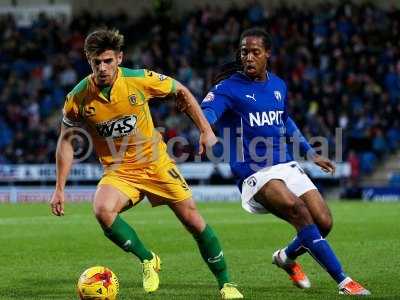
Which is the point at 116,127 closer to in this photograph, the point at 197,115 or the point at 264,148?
the point at 197,115

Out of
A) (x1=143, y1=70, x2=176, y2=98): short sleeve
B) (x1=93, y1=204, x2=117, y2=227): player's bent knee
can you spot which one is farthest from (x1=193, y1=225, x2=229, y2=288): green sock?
(x1=143, y1=70, x2=176, y2=98): short sleeve

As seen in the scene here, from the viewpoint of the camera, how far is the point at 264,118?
9.30m

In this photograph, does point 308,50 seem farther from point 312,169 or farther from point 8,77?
point 8,77

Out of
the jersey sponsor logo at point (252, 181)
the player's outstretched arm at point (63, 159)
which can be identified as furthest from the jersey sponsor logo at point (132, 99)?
the jersey sponsor logo at point (252, 181)

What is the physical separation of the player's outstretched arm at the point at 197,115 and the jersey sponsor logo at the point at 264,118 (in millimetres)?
887

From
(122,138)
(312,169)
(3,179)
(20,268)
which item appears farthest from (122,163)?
(3,179)

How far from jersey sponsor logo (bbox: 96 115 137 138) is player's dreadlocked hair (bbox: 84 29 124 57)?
67 centimetres

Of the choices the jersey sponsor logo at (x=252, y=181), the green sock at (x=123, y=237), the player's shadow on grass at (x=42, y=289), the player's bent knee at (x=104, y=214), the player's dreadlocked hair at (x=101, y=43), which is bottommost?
the player's shadow on grass at (x=42, y=289)

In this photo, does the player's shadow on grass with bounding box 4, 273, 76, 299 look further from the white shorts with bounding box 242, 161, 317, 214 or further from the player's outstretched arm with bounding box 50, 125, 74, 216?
the white shorts with bounding box 242, 161, 317, 214

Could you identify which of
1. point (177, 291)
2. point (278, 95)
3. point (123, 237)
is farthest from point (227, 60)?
point (123, 237)

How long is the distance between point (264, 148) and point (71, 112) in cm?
183

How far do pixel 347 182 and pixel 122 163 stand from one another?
62.9 ft

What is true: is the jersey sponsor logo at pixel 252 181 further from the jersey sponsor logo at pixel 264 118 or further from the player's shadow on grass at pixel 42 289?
the player's shadow on grass at pixel 42 289

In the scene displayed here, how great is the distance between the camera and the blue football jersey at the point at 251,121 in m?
9.25
